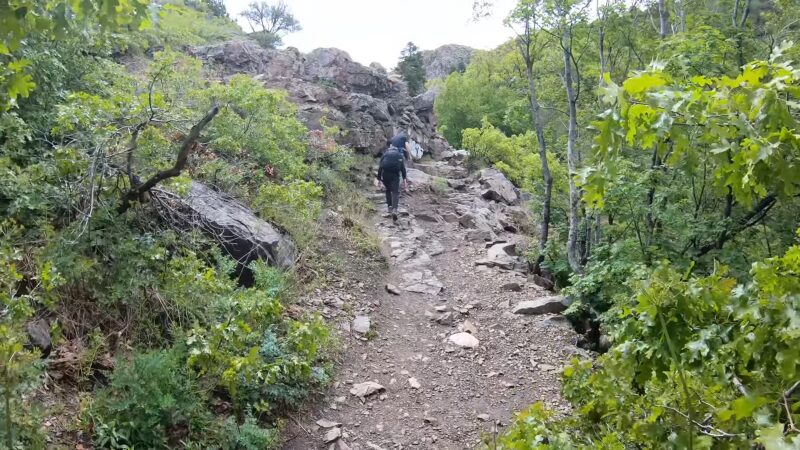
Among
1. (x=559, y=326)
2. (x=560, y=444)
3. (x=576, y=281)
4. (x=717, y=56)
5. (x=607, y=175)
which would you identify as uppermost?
(x=717, y=56)

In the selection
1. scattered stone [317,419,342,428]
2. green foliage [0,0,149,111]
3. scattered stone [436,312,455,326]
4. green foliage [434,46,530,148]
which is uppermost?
green foliage [434,46,530,148]

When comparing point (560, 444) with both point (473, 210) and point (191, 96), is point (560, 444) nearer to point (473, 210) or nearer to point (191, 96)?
point (191, 96)

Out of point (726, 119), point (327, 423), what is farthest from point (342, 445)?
point (726, 119)

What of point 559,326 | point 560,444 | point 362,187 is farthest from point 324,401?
point 362,187

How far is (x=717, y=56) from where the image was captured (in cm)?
673

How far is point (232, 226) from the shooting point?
5.97 meters

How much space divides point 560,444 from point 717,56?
6620 millimetres

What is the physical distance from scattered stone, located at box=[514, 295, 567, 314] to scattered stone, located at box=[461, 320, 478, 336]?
0.73 meters

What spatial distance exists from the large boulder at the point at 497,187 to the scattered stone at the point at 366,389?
36.5 feet

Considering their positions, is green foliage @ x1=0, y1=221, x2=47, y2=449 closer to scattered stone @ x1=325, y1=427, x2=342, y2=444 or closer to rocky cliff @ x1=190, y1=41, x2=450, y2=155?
scattered stone @ x1=325, y1=427, x2=342, y2=444

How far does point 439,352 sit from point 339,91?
539 inches

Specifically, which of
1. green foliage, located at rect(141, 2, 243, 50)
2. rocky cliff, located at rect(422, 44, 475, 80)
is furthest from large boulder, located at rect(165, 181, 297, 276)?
rocky cliff, located at rect(422, 44, 475, 80)

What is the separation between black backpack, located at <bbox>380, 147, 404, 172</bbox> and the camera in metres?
11.0

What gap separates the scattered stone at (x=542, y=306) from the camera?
280 inches
